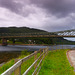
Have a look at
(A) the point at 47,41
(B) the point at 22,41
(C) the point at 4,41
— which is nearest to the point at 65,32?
(A) the point at 47,41

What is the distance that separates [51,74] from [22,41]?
590 ft

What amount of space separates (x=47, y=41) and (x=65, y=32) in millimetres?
40970

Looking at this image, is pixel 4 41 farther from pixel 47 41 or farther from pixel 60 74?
pixel 60 74

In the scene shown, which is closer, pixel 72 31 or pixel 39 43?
pixel 72 31

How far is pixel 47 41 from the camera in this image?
154000mm

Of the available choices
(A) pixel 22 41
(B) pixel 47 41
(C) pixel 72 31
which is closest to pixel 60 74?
(C) pixel 72 31

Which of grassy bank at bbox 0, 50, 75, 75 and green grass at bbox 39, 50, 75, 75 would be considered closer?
green grass at bbox 39, 50, 75, 75

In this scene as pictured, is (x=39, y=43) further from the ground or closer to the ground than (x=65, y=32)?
closer to the ground

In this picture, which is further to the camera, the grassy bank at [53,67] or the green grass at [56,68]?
the grassy bank at [53,67]

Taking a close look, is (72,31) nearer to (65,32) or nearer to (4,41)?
(65,32)

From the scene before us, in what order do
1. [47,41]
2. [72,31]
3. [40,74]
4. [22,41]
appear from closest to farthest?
[40,74] → [72,31] → [47,41] → [22,41]

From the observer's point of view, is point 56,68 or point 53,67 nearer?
point 56,68

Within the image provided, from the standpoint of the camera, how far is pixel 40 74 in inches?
280

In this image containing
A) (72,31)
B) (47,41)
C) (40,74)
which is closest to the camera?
(40,74)
